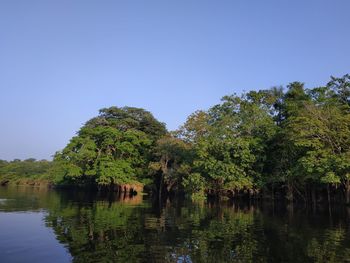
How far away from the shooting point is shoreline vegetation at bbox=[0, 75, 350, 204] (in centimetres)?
3434

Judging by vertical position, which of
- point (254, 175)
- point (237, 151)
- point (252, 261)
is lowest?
point (252, 261)

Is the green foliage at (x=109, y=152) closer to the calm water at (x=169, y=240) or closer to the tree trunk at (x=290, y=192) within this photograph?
the tree trunk at (x=290, y=192)

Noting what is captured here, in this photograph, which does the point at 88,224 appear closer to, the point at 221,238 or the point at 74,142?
the point at 221,238

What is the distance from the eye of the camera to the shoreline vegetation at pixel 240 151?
1352 inches

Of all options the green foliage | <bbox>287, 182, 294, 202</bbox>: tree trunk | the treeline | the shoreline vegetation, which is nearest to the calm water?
the shoreline vegetation

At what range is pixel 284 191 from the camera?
47375 mm

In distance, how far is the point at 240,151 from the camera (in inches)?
1641

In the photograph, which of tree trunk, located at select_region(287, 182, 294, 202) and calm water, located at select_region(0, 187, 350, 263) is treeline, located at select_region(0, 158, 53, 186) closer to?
tree trunk, located at select_region(287, 182, 294, 202)

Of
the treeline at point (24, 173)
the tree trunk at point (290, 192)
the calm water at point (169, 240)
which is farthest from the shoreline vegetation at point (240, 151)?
the treeline at point (24, 173)

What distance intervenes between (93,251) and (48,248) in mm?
2110

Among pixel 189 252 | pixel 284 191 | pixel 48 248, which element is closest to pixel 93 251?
pixel 48 248

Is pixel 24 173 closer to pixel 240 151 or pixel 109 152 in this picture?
pixel 109 152

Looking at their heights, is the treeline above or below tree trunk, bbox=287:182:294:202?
above

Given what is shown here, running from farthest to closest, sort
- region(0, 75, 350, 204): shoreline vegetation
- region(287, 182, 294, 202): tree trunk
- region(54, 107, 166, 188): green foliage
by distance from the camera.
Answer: region(54, 107, 166, 188): green foliage < region(287, 182, 294, 202): tree trunk < region(0, 75, 350, 204): shoreline vegetation
